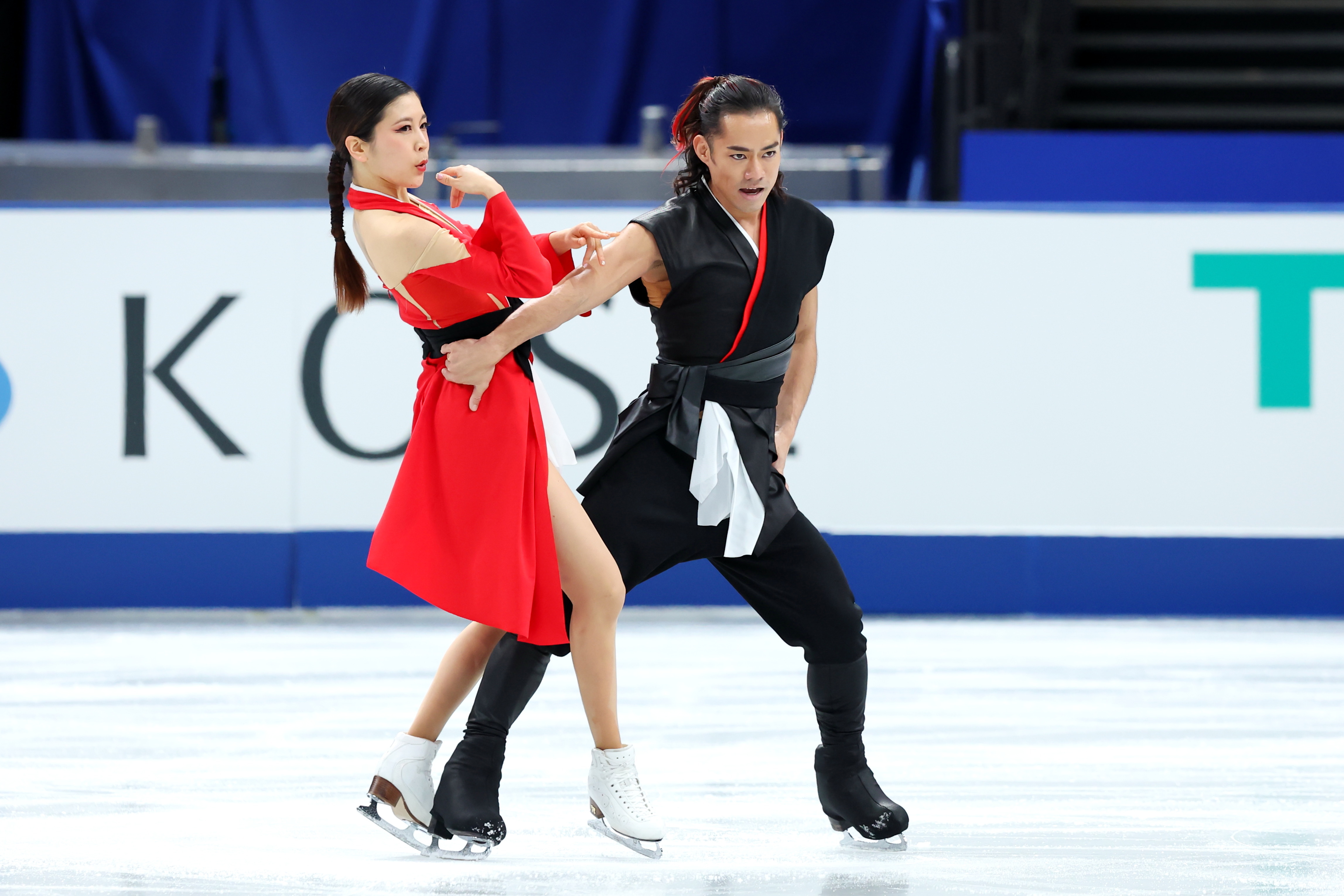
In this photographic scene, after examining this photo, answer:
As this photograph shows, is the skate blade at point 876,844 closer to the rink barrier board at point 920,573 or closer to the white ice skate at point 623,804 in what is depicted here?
the white ice skate at point 623,804

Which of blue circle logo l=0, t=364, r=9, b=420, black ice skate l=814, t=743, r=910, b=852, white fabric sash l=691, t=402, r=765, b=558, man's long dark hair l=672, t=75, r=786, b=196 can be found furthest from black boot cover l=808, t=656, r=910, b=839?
blue circle logo l=0, t=364, r=9, b=420

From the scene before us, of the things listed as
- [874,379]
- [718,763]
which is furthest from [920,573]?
[718,763]

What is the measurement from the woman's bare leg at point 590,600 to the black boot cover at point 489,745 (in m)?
0.08

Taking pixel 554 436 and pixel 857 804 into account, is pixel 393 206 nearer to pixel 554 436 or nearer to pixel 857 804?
pixel 554 436

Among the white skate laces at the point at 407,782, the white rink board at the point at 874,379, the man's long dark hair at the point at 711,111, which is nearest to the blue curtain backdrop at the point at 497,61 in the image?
the white rink board at the point at 874,379

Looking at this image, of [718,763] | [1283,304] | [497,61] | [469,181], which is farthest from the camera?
[497,61]

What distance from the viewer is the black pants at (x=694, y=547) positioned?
94.2 inches

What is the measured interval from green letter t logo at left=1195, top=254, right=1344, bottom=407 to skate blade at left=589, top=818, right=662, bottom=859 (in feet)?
11.5

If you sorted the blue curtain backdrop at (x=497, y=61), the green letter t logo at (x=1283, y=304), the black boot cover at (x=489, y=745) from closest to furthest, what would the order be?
Answer: the black boot cover at (x=489, y=745), the green letter t logo at (x=1283, y=304), the blue curtain backdrop at (x=497, y=61)

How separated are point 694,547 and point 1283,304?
3.42 m

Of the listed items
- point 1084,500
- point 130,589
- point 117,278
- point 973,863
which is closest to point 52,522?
point 130,589

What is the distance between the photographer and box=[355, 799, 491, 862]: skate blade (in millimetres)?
2350

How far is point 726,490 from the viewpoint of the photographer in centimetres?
235

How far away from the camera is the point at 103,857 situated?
2350 millimetres
